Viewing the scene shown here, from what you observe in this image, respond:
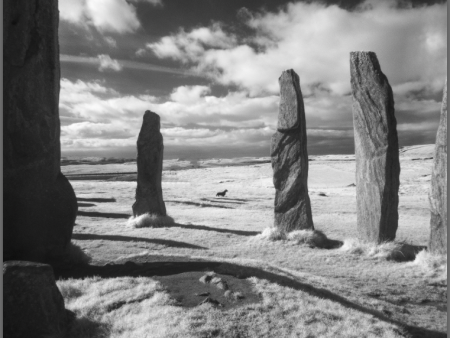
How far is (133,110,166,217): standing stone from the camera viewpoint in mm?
14734

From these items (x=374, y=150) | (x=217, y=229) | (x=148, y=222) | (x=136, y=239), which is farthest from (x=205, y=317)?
(x=148, y=222)

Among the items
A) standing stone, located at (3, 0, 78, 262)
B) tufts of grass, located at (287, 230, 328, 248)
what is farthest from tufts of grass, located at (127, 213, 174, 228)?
standing stone, located at (3, 0, 78, 262)

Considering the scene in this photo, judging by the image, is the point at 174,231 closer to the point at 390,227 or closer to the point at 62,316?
the point at 390,227

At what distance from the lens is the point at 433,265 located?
8.46m

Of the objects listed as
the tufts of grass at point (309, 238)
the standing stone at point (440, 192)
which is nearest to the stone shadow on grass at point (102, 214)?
the tufts of grass at point (309, 238)

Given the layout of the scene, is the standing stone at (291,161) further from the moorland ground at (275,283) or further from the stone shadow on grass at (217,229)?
the stone shadow on grass at (217,229)

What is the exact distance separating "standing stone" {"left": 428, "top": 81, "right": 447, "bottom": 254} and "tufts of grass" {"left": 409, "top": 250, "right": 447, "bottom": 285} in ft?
0.68

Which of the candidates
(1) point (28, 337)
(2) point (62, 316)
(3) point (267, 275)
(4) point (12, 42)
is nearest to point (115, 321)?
(2) point (62, 316)

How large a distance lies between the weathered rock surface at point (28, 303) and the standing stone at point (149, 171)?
1010 cm

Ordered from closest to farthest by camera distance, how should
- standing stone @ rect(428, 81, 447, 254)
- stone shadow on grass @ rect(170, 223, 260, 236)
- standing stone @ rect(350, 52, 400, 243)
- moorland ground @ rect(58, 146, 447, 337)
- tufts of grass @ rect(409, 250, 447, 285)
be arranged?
moorland ground @ rect(58, 146, 447, 337), tufts of grass @ rect(409, 250, 447, 285), standing stone @ rect(428, 81, 447, 254), standing stone @ rect(350, 52, 400, 243), stone shadow on grass @ rect(170, 223, 260, 236)

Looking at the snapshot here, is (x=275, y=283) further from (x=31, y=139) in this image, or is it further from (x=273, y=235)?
(x=31, y=139)

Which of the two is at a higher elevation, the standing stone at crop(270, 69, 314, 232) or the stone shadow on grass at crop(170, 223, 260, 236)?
the standing stone at crop(270, 69, 314, 232)

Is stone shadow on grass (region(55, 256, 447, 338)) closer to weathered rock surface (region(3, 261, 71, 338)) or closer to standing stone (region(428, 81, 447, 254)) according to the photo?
weathered rock surface (region(3, 261, 71, 338))

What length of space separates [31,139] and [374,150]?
8.89 meters
